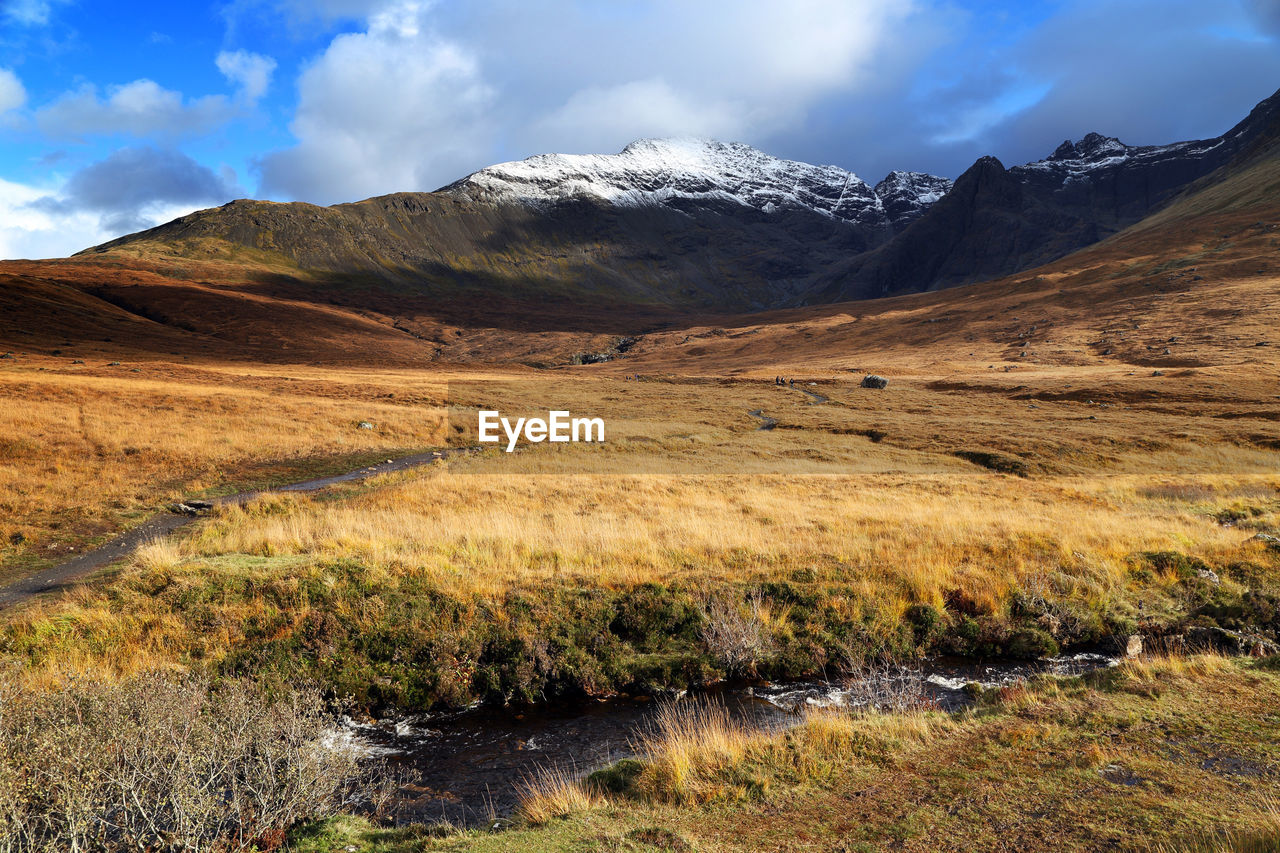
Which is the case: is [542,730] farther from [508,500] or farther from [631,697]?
[508,500]

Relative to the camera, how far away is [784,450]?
39.8 metres

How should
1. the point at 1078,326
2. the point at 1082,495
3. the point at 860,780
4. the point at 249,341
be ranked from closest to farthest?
the point at 860,780, the point at 1082,495, the point at 1078,326, the point at 249,341

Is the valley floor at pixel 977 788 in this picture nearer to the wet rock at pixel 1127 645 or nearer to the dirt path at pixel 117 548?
the wet rock at pixel 1127 645

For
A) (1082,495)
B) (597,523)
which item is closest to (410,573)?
(597,523)

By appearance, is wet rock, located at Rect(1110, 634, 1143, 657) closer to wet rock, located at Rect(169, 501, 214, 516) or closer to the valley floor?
the valley floor

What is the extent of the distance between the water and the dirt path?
9.53m

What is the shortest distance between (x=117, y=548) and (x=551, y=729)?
14766 mm

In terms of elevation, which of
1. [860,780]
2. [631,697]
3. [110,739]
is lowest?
[631,697]

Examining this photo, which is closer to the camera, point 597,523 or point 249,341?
point 597,523

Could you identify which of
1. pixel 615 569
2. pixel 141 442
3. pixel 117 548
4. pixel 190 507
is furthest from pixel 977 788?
pixel 141 442

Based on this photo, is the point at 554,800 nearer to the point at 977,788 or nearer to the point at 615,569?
the point at 977,788

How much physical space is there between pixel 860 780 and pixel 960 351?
351 ft

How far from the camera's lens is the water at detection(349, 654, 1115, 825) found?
8594 millimetres

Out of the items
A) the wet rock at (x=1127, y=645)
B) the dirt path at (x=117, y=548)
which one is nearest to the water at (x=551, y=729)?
the wet rock at (x=1127, y=645)
